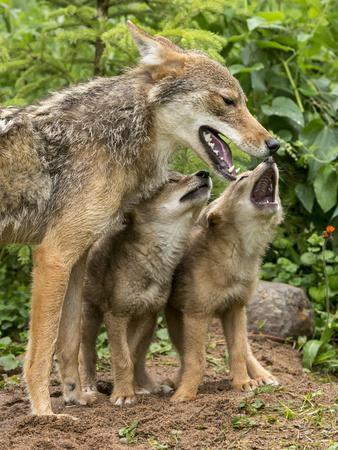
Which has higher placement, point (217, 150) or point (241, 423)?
point (217, 150)

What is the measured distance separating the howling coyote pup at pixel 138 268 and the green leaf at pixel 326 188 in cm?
238

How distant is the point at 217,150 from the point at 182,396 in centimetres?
175

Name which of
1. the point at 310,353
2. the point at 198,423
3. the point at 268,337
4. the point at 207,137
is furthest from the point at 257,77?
the point at 198,423

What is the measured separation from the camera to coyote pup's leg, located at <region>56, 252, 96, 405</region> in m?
6.73

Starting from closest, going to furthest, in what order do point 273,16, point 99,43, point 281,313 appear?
point 281,313 < point 99,43 < point 273,16

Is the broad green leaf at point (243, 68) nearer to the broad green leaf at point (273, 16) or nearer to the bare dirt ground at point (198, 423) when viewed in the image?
the broad green leaf at point (273, 16)

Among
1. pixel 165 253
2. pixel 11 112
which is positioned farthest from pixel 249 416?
pixel 11 112

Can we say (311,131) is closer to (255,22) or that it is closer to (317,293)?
(255,22)

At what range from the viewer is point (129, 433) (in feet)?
18.9

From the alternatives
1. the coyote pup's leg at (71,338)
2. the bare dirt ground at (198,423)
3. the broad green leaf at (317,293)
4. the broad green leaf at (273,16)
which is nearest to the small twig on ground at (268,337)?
the broad green leaf at (317,293)

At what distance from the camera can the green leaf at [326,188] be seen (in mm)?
8953

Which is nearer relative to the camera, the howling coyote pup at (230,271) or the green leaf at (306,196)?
the howling coyote pup at (230,271)

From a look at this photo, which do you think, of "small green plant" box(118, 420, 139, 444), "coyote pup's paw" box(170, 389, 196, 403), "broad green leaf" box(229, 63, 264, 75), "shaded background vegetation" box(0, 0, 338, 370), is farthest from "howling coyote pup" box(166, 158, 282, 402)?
"broad green leaf" box(229, 63, 264, 75)

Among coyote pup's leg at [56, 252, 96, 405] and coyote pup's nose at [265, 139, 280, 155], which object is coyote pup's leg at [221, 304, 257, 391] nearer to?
coyote pup's leg at [56, 252, 96, 405]
